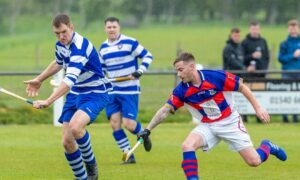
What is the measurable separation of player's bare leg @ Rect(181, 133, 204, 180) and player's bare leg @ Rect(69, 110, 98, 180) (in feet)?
4.46

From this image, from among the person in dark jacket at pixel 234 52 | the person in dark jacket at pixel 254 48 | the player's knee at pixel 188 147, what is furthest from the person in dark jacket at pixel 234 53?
the player's knee at pixel 188 147

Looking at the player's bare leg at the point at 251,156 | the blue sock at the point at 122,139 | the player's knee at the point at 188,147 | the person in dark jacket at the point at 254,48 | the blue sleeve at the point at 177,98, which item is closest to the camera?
the player's knee at the point at 188,147

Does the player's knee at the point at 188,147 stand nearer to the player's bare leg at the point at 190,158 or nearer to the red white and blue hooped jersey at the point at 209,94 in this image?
the player's bare leg at the point at 190,158

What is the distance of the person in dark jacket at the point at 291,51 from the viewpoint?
19.1 metres

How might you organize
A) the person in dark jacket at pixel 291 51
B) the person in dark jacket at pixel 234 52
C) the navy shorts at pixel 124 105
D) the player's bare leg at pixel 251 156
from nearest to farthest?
the player's bare leg at pixel 251 156 → the navy shorts at pixel 124 105 → the person in dark jacket at pixel 234 52 → the person in dark jacket at pixel 291 51

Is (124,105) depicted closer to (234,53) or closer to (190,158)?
(190,158)

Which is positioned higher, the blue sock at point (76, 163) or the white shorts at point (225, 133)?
the white shorts at point (225, 133)

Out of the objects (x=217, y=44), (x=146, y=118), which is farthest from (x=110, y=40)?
(x=217, y=44)

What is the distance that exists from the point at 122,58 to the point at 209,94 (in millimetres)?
3651

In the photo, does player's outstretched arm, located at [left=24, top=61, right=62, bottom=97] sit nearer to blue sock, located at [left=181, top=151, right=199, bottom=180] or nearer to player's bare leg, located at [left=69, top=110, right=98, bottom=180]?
player's bare leg, located at [left=69, top=110, right=98, bottom=180]

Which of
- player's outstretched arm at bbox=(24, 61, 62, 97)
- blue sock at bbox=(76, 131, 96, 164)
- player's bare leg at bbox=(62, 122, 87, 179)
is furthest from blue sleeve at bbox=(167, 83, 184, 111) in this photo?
player's outstretched arm at bbox=(24, 61, 62, 97)

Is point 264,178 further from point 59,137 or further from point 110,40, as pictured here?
point 59,137

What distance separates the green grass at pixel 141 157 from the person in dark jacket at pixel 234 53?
1790mm

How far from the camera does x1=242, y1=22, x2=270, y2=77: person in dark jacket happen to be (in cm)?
1925
